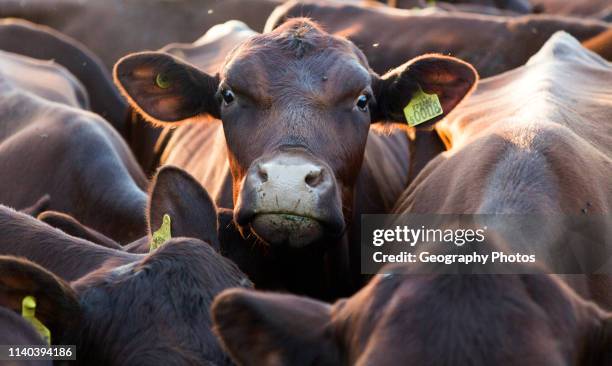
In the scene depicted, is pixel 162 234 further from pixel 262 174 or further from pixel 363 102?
pixel 363 102

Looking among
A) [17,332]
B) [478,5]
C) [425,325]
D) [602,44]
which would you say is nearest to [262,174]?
[17,332]

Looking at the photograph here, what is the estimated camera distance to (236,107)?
4.91m

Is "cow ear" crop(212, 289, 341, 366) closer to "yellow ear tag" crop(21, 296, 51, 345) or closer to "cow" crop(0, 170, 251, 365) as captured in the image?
"cow" crop(0, 170, 251, 365)

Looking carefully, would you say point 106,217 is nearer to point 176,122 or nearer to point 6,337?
point 176,122

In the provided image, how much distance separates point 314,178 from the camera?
4.29 m

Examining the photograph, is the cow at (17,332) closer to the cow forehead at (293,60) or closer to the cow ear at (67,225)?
the cow ear at (67,225)

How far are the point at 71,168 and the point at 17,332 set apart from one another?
2.87 metres

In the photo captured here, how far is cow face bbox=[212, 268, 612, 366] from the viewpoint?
2.50 meters

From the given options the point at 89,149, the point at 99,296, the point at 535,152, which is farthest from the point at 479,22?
the point at 99,296

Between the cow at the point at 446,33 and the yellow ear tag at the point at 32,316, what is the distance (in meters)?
5.06

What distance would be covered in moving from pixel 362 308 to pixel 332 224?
1.68 m

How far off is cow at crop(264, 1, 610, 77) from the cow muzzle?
3797mm

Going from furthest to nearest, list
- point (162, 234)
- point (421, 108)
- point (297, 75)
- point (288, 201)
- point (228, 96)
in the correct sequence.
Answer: point (421, 108), point (228, 96), point (297, 75), point (288, 201), point (162, 234)

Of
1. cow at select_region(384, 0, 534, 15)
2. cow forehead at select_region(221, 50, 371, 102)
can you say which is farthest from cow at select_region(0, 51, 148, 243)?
cow at select_region(384, 0, 534, 15)
